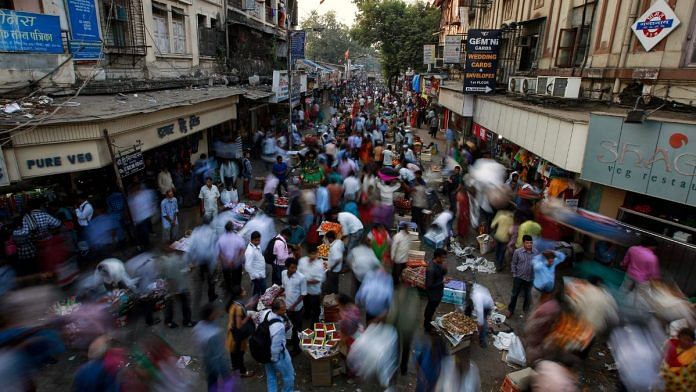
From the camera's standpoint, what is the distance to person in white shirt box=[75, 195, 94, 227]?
8227mm

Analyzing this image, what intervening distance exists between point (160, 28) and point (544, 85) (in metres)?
11.9

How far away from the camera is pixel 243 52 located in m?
20.7

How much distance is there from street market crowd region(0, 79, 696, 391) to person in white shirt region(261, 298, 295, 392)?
2 cm

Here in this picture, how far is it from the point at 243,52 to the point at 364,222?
47.3ft

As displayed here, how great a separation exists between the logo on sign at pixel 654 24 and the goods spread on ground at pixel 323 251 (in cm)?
809

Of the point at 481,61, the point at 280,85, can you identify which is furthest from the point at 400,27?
the point at 481,61

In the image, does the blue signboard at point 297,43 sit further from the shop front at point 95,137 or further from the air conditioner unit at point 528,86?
the air conditioner unit at point 528,86

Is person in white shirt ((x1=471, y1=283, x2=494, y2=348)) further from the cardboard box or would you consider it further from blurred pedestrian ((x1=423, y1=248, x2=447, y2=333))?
the cardboard box

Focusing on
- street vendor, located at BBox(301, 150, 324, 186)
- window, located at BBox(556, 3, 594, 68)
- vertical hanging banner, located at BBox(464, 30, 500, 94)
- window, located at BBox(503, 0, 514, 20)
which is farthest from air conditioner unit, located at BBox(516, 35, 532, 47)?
street vendor, located at BBox(301, 150, 324, 186)

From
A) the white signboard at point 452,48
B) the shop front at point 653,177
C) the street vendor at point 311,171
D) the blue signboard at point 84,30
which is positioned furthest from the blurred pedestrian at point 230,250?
the white signboard at point 452,48

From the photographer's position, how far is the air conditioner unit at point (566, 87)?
419 inches

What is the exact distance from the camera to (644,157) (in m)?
7.48

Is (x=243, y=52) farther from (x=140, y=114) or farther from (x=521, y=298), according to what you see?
(x=521, y=298)

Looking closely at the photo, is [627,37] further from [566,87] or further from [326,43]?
[326,43]
